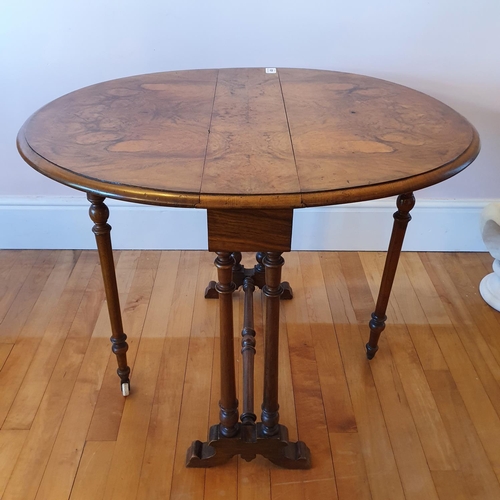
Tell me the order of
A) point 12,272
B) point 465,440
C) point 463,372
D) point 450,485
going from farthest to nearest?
point 12,272 < point 463,372 < point 465,440 < point 450,485

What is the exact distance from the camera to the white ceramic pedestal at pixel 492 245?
1.79 m

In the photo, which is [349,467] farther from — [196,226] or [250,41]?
[250,41]

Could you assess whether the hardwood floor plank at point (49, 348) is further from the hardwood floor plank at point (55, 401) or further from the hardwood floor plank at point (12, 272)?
the hardwood floor plank at point (12, 272)

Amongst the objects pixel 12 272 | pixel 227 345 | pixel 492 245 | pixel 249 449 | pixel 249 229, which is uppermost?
pixel 249 229

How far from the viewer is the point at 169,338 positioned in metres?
1.74

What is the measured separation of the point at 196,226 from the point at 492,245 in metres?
1.13

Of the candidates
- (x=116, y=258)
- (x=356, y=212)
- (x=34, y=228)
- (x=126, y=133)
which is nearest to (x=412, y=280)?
(x=356, y=212)

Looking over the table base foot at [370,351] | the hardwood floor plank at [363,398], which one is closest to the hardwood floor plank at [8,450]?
the hardwood floor plank at [363,398]

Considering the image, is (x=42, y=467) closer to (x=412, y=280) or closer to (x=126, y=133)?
(x=126, y=133)

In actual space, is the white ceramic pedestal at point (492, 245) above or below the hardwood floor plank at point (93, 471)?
above

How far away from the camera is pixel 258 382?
5.13 feet

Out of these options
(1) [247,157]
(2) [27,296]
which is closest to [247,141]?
(1) [247,157]

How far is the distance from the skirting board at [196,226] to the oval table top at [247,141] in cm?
70

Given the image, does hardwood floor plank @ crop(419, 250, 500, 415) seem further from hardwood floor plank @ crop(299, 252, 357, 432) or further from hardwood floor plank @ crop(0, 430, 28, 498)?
hardwood floor plank @ crop(0, 430, 28, 498)
